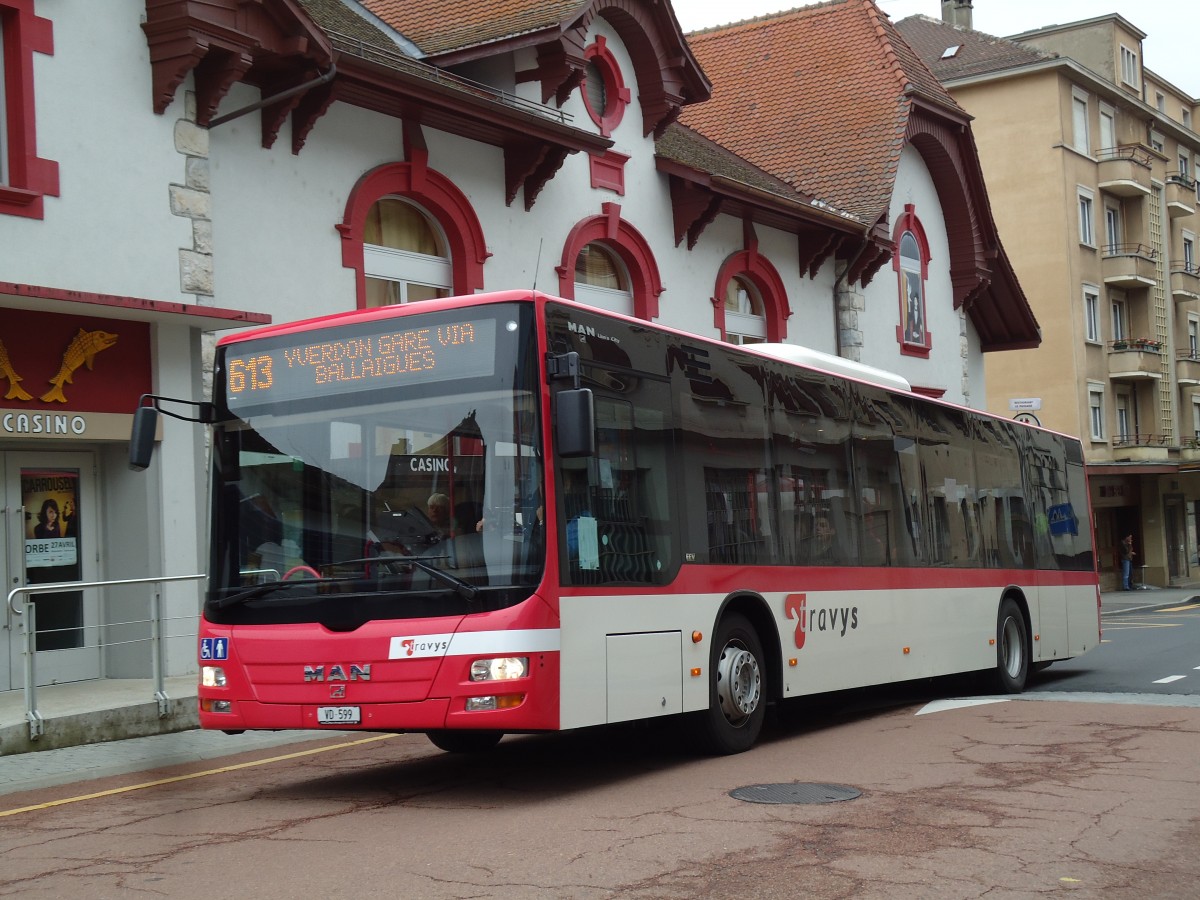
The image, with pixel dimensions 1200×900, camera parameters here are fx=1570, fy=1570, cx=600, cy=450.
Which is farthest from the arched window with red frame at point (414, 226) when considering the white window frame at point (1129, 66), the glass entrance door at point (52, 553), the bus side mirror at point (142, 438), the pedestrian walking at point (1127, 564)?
the white window frame at point (1129, 66)

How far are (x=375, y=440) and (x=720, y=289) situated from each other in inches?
608

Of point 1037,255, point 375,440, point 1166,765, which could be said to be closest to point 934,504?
point 1166,765

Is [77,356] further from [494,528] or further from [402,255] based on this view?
[494,528]

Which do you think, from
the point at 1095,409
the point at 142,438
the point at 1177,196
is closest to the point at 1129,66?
the point at 1177,196

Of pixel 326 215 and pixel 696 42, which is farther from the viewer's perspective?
pixel 696 42

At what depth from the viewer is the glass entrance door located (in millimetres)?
13914

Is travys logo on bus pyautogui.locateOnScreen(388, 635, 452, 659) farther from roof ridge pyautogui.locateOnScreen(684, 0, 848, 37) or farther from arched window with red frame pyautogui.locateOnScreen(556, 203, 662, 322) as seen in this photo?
roof ridge pyautogui.locateOnScreen(684, 0, 848, 37)

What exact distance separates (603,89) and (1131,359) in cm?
3198

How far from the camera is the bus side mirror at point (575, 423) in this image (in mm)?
8352

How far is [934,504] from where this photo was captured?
555 inches

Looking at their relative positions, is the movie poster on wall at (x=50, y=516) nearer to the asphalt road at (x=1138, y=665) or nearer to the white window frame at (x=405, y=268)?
the white window frame at (x=405, y=268)

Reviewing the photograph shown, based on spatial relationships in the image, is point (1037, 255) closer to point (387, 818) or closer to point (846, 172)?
point (846, 172)

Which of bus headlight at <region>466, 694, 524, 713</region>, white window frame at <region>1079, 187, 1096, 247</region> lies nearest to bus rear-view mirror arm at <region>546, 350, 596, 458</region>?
bus headlight at <region>466, 694, 524, 713</region>

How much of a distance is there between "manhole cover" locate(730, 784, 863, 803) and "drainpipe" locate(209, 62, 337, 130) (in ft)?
30.9
